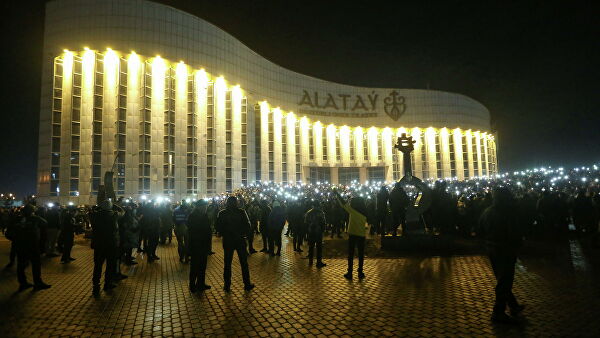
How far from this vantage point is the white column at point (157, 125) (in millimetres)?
32719

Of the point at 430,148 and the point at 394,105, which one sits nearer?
the point at 394,105

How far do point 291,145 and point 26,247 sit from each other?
40.7 meters

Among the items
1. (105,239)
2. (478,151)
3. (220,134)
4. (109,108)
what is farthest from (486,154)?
(105,239)

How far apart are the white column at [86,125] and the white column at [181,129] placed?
25.3 feet

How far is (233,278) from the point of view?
8.08m

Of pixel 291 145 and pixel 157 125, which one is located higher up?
pixel 157 125

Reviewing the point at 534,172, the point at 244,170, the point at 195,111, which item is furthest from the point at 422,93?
the point at 195,111

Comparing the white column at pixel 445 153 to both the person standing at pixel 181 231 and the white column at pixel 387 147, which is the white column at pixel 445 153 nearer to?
the white column at pixel 387 147

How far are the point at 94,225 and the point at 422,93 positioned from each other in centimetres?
5512

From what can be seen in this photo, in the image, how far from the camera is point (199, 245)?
7.34 metres

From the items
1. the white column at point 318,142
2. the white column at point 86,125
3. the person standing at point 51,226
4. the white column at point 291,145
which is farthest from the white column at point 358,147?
the person standing at point 51,226

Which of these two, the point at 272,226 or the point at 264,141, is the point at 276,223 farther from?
the point at 264,141

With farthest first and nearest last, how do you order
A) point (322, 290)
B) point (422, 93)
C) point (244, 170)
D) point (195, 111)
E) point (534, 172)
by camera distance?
point (422, 93), point (244, 170), point (195, 111), point (534, 172), point (322, 290)

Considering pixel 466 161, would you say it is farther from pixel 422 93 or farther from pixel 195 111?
pixel 195 111
